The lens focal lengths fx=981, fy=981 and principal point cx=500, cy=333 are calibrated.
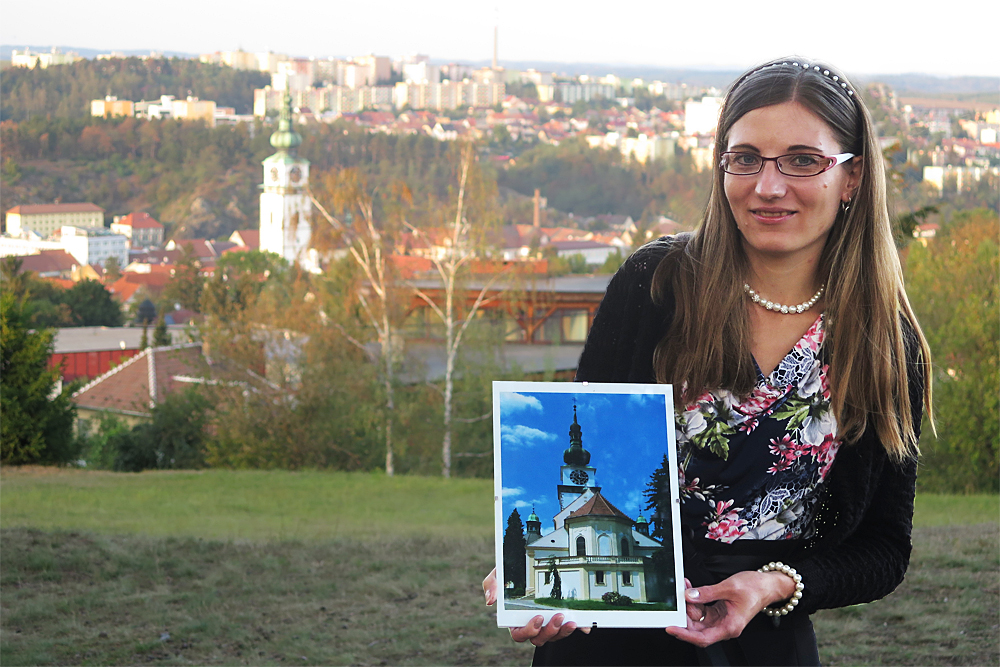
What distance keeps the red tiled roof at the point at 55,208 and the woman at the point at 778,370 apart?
77603 millimetres

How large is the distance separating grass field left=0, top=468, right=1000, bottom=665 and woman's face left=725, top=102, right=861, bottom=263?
13.2 ft

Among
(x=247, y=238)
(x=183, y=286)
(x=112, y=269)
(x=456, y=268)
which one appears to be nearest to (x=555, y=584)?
(x=456, y=268)

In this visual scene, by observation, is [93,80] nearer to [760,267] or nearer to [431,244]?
[431,244]

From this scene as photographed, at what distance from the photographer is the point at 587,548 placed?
1.55 metres

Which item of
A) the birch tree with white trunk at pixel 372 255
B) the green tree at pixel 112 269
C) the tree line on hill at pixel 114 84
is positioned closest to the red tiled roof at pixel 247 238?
the green tree at pixel 112 269

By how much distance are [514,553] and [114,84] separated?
89736mm

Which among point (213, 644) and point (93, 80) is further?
point (93, 80)

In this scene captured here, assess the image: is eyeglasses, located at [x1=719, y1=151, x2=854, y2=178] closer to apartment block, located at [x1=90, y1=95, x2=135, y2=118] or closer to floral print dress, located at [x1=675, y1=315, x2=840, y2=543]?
floral print dress, located at [x1=675, y1=315, x2=840, y2=543]

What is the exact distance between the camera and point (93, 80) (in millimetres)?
80875

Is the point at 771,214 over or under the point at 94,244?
under

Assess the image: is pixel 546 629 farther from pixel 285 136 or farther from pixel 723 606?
pixel 285 136

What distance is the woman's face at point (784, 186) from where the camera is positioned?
160 centimetres

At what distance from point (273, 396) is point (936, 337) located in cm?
1405

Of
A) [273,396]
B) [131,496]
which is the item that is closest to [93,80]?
[273,396]
